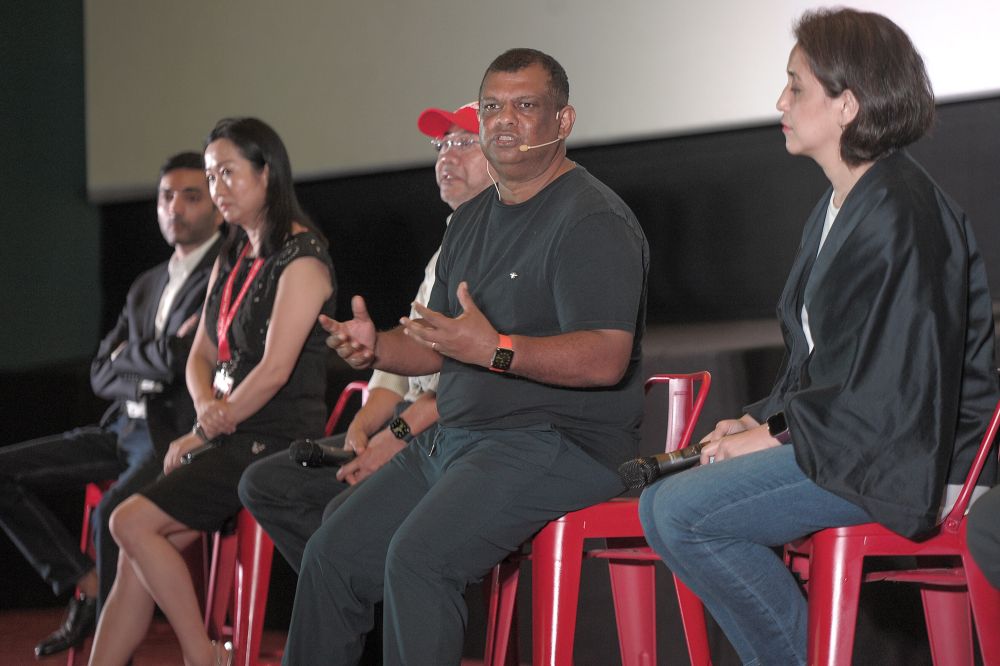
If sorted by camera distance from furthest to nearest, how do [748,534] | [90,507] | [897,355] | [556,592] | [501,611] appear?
[90,507] → [501,611] → [556,592] → [748,534] → [897,355]

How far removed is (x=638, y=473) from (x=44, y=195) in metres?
3.41

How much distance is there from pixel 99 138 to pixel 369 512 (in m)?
2.92

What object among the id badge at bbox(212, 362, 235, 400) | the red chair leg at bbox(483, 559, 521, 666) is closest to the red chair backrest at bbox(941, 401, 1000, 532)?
the red chair leg at bbox(483, 559, 521, 666)

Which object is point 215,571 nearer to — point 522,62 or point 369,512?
point 369,512

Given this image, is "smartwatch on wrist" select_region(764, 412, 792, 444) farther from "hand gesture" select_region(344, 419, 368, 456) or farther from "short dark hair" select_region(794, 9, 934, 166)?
"hand gesture" select_region(344, 419, 368, 456)

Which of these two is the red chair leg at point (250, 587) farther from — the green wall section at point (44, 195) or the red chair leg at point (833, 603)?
the green wall section at point (44, 195)

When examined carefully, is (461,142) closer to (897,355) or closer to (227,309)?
(227,309)

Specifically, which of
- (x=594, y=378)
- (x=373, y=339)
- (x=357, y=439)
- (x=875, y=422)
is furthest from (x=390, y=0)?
(x=875, y=422)

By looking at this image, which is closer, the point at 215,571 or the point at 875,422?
the point at 875,422

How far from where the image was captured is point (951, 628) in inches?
75.5

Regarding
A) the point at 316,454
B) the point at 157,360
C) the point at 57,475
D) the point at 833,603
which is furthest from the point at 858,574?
the point at 57,475

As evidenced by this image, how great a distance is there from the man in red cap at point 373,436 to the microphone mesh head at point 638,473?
27.2 inches

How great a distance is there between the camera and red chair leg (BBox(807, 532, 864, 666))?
1692 millimetres

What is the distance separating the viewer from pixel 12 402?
4352mm
